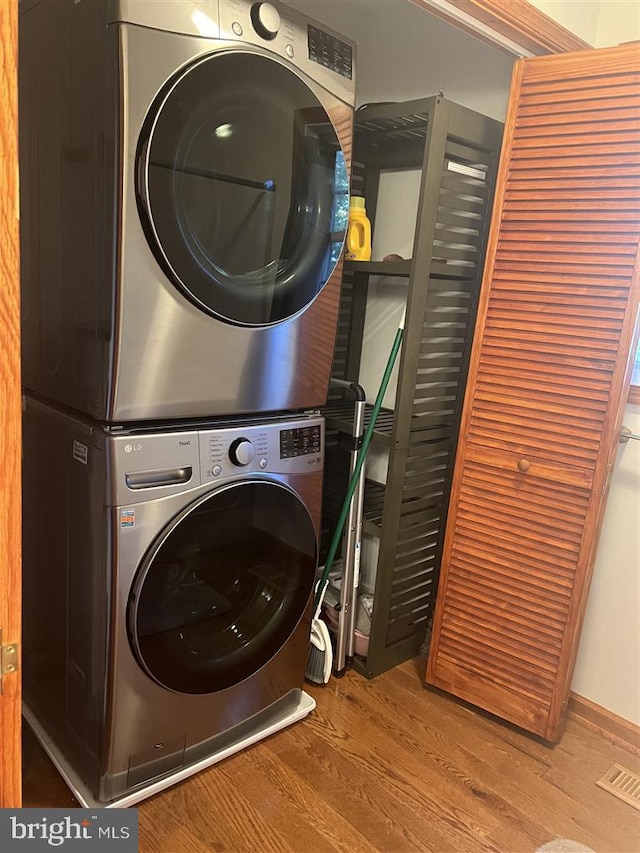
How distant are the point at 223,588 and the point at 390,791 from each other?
67 centimetres

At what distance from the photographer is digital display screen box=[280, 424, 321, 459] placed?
1.60 m

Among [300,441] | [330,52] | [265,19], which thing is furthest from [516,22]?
[300,441]

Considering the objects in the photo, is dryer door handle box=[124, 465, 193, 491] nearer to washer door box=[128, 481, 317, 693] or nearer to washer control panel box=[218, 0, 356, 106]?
washer door box=[128, 481, 317, 693]

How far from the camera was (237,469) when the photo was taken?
150cm

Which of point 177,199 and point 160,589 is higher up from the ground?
point 177,199

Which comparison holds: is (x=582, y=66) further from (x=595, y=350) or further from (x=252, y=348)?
(x=252, y=348)

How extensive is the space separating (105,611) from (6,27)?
106 cm

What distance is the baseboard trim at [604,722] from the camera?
1920 millimetres

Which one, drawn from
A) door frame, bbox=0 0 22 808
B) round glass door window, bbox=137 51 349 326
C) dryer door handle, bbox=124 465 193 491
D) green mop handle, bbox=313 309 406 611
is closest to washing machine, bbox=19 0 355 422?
round glass door window, bbox=137 51 349 326

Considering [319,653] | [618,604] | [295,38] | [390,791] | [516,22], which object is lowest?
[390,791]

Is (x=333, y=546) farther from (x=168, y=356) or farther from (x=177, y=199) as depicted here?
(x=177, y=199)

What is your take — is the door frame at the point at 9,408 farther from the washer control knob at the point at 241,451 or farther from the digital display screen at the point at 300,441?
the digital display screen at the point at 300,441

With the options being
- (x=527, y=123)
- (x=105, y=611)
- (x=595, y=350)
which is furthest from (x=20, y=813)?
(x=527, y=123)

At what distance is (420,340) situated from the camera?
6.18 ft
